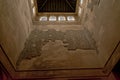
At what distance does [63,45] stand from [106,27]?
5.80 feet

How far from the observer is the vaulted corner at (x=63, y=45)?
4012mm

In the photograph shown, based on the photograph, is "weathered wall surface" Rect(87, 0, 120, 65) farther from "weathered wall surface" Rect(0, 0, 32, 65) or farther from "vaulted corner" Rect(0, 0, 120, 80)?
"weathered wall surface" Rect(0, 0, 32, 65)

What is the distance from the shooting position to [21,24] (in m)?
5.53

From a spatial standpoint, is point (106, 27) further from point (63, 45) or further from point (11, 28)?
point (11, 28)

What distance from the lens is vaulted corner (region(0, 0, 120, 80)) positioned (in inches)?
158

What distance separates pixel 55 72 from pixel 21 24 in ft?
7.41

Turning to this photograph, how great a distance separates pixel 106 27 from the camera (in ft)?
14.9

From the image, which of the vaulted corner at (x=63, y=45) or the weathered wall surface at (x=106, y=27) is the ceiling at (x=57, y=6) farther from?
the weathered wall surface at (x=106, y=27)

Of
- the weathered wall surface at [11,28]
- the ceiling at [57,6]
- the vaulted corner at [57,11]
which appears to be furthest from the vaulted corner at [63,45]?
the ceiling at [57,6]

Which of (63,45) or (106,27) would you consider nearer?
(106,27)

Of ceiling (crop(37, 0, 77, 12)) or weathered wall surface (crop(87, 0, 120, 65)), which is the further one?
ceiling (crop(37, 0, 77, 12))

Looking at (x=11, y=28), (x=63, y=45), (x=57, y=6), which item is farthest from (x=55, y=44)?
(x=57, y=6)

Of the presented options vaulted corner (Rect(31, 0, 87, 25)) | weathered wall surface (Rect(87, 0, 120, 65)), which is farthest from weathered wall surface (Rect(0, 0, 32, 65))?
weathered wall surface (Rect(87, 0, 120, 65))

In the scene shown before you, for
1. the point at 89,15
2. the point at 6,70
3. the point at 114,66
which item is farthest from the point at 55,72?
the point at 89,15
